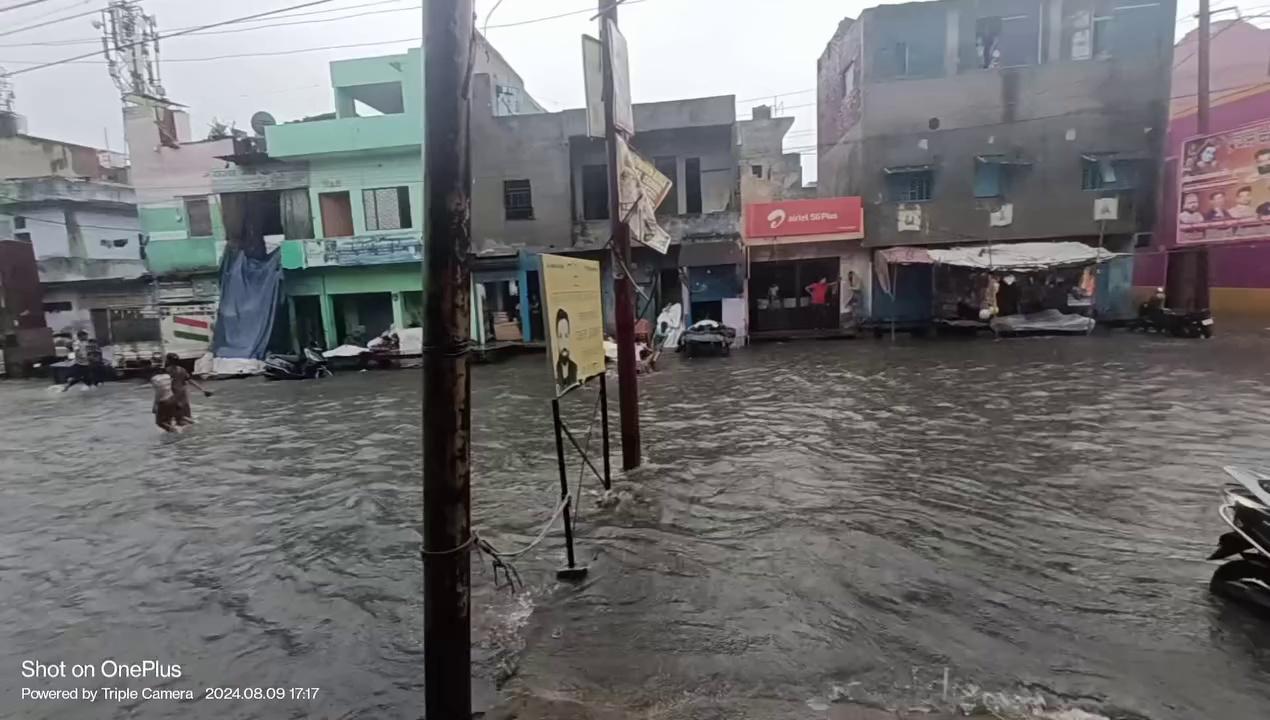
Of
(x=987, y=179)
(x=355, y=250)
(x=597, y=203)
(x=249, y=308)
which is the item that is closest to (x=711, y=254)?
(x=597, y=203)

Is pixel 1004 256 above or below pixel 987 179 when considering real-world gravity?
below

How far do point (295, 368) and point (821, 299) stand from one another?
1890cm

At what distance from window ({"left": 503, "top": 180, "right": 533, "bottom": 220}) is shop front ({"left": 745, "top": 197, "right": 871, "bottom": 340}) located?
8265 mm

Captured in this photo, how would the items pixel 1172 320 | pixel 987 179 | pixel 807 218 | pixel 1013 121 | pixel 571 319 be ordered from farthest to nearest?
pixel 807 218 < pixel 987 179 < pixel 1013 121 < pixel 1172 320 < pixel 571 319

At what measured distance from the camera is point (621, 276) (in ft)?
23.0

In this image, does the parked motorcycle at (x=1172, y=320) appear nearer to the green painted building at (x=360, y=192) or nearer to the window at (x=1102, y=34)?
the window at (x=1102, y=34)

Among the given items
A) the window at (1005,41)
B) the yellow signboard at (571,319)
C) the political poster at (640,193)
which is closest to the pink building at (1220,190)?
the window at (1005,41)

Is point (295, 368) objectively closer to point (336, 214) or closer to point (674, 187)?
point (336, 214)

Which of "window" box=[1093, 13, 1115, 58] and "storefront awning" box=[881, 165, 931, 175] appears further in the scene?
"storefront awning" box=[881, 165, 931, 175]

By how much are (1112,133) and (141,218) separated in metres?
35.8

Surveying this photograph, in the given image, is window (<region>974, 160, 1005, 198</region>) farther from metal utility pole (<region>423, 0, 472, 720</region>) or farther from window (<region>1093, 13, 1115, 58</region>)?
metal utility pole (<region>423, 0, 472, 720</region>)

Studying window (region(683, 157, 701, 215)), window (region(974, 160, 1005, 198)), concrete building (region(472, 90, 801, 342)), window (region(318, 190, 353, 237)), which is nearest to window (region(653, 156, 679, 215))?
concrete building (region(472, 90, 801, 342))

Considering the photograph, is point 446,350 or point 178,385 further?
point 178,385

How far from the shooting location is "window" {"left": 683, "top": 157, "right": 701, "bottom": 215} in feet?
78.3
